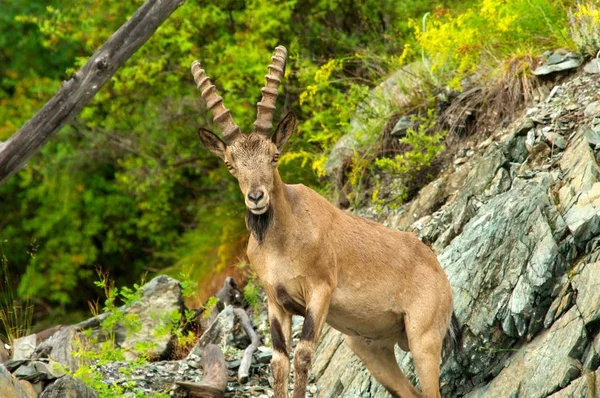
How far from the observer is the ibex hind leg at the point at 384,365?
10391 millimetres

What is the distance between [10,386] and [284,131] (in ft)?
11.3

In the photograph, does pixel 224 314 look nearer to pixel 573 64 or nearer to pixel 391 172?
pixel 391 172

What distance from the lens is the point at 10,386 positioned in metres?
9.07

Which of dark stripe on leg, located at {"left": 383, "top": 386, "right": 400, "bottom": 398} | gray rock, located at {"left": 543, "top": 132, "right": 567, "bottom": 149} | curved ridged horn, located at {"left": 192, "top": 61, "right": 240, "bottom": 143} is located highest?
curved ridged horn, located at {"left": 192, "top": 61, "right": 240, "bottom": 143}

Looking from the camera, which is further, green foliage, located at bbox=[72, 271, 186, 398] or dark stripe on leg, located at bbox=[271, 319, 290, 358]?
green foliage, located at bbox=[72, 271, 186, 398]

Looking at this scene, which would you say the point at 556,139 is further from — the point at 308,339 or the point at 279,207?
the point at 308,339

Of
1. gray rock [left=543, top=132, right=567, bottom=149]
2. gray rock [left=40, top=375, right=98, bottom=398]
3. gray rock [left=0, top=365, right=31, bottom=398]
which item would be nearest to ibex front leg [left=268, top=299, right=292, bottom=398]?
gray rock [left=40, top=375, right=98, bottom=398]

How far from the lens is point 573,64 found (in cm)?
1362

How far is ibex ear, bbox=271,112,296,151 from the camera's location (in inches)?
386

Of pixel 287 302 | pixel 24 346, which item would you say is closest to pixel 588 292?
pixel 287 302

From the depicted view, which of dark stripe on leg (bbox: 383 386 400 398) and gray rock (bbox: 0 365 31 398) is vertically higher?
gray rock (bbox: 0 365 31 398)

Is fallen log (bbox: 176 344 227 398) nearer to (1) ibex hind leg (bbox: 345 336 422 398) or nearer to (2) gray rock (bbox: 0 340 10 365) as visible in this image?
(1) ibex hind leg (bbox: 345 336 422 398)

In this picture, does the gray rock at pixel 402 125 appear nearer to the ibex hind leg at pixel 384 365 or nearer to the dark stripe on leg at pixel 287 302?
the ibex hind leg at pixel 384 365

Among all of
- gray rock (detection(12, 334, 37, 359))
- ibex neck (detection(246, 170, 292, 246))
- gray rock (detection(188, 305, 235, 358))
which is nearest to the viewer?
ibex neck (detection(246, 170, 292, 246))
